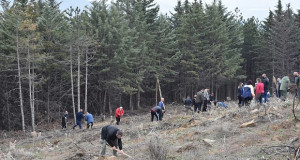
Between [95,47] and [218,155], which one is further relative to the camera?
[95,47]

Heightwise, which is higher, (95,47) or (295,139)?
(95,47)

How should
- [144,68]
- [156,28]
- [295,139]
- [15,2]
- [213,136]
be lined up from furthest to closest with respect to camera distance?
[156,28]
[144,68]
[15,2]
[213,136]
[295,139]

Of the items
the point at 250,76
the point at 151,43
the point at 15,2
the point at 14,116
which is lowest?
the point at 14,116

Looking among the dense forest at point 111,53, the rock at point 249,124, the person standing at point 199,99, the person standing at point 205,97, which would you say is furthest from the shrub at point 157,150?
the dense forest at point 111,53

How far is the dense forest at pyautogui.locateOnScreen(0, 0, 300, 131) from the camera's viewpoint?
27766mm

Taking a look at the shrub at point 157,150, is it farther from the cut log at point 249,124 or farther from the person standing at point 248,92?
the person standing at point 248,92

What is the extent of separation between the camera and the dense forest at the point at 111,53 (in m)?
27.8

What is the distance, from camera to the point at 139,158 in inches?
374

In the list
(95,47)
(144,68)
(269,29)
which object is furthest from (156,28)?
(269,29)

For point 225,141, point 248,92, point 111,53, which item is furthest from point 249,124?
point 111,53

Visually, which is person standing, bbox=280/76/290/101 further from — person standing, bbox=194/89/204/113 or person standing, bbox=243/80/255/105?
person standing, bbox=194/89/204/113

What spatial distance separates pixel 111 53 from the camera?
32.8 meters

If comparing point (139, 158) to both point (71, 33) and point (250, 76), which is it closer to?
point (71, 33)

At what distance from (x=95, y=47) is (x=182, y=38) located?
12.7 metres
